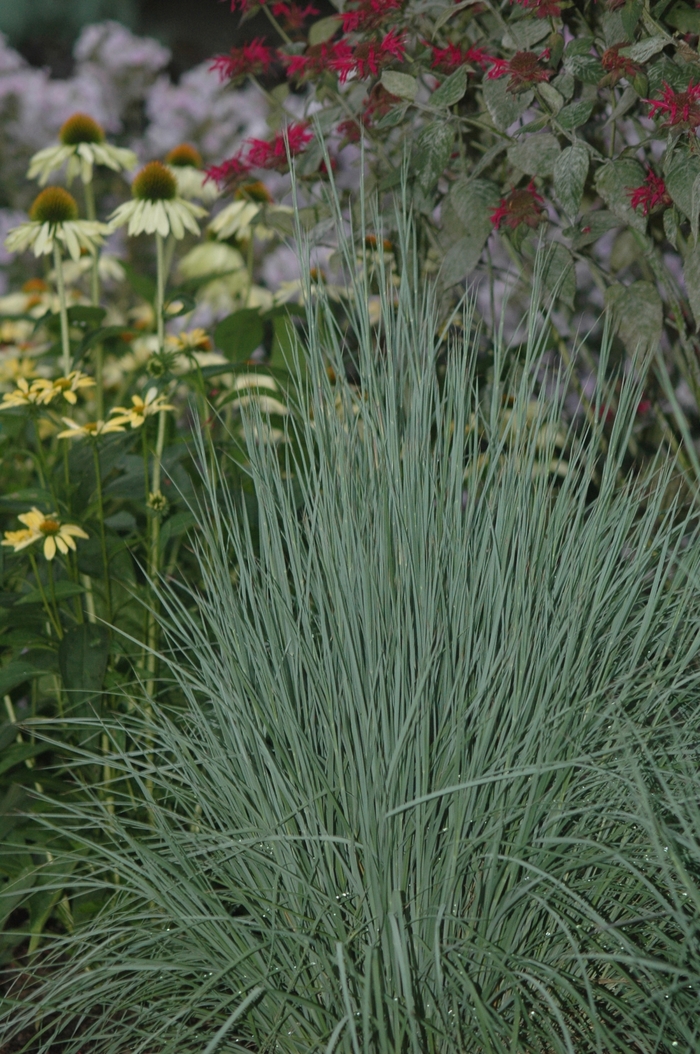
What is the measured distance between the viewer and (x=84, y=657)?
1444mm

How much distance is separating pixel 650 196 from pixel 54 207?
1.08 m

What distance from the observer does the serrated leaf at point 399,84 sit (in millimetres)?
1422

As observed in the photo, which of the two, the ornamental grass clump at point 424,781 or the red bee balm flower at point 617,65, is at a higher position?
the red bee balm flower at point 617,65

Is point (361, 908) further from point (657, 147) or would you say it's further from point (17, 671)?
point (657, 147)

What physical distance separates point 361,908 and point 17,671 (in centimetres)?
72

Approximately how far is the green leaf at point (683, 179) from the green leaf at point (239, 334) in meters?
0.80

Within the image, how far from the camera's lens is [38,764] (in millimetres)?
1923

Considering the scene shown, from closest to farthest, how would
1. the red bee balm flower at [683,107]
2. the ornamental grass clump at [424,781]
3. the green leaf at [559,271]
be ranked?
the ornamental grass clump at [424,781] → the red bee balm flower at [683,107] → the green leaf at [559,271]

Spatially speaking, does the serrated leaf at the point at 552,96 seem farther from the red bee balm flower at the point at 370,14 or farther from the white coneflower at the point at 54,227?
the white coneflower at the point at 54,227

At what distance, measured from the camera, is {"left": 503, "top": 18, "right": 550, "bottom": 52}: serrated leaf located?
4.63 feet

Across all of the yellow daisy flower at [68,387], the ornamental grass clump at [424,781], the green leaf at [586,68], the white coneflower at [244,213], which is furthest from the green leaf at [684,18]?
the yellow daisy flower at [68,387]

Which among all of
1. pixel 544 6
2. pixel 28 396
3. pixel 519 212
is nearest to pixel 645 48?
pixel 544 6

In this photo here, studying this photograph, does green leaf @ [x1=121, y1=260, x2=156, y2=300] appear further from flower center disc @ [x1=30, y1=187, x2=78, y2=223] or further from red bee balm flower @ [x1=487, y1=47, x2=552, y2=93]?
red bee balm flower @ [x1=487, y1=47, x2=552, y2=93]

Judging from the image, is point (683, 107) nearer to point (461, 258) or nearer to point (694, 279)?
point (694, 279)
